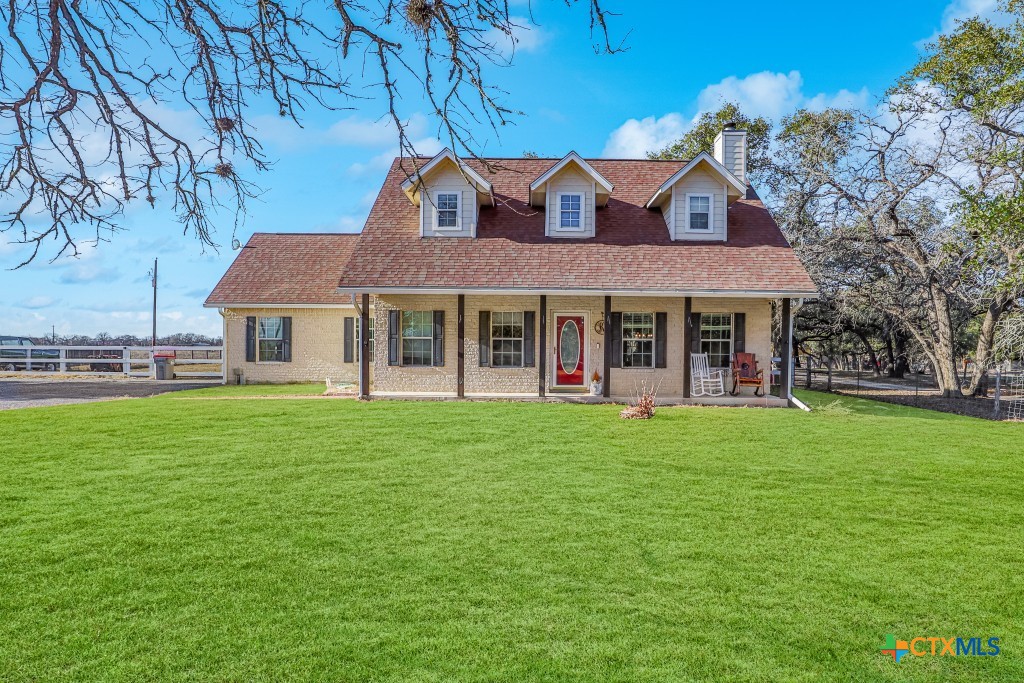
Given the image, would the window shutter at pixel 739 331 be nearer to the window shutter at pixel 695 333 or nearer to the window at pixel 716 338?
the window at pixel 716 338

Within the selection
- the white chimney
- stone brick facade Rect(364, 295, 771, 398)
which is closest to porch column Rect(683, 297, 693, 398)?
stone brick facade Rect(364, 295, 771, 398)

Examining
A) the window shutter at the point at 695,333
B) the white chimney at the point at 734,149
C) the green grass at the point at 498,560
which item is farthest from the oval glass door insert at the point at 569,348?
the white chimney at the point at 734,149

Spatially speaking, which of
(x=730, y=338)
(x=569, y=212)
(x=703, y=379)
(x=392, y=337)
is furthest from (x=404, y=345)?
(x=730, y=338)

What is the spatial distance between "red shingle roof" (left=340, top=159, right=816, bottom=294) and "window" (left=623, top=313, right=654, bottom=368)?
1298 mm

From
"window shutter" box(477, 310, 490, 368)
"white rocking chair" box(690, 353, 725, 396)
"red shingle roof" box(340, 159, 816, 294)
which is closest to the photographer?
"red shingle roof" box(340, 159, 816, 294)

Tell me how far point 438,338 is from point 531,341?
236 cm

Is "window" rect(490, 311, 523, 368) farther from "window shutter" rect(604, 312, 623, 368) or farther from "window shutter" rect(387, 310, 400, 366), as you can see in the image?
"window shutter" rect(387, 310, 400, 366)

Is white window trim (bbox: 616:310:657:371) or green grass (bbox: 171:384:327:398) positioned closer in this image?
white window trim (bbox: 616:310:657:371)

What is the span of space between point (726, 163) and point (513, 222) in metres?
6.76

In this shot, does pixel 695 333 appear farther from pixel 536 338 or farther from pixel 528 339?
pixel 528 339

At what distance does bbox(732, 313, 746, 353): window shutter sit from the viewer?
15594 mm

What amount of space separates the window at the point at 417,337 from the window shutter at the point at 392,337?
0.17 meters

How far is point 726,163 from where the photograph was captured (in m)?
18.3

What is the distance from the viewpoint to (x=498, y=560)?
472 centimetres
